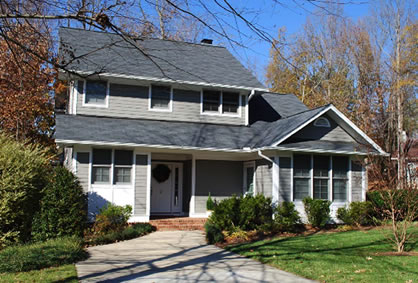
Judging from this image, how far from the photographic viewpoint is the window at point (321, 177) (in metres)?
15.9

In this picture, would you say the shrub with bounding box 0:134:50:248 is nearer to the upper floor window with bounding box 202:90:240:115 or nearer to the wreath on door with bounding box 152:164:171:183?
the wreath on door with bounding box 152:164:171:183

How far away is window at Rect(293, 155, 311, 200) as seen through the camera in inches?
613

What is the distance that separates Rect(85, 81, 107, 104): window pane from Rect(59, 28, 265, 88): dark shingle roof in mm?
585

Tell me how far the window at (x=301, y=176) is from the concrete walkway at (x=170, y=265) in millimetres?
4786

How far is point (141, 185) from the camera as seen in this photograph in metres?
15.2

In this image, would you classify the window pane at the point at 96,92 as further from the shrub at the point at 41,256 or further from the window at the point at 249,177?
the shrub at the point at 41,256

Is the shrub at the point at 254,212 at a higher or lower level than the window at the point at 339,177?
lower

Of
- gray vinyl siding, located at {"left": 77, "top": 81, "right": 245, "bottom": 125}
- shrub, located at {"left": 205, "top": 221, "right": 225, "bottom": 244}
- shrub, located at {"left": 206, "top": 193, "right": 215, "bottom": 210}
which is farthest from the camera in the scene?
gray vinyl siding, located at {"left": 77, "top": 81, "right": 245, "bottom": 125}

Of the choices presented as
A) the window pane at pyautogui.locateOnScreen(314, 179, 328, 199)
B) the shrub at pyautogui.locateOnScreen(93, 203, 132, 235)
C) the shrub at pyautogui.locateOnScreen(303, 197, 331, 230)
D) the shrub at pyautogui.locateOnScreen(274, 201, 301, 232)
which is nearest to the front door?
the shrub at pyautogui.locateOnScreen(93, 203, 132, 235)

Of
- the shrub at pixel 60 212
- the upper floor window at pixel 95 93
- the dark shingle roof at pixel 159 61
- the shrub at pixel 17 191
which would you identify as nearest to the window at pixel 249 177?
the dark shingle roof at pixel 159 61

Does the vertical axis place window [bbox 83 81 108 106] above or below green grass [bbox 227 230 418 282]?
above

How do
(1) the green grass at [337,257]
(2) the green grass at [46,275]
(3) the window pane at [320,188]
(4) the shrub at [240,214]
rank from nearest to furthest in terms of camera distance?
(2) the green grass at [46,275] → (1) the green grass at [337,257] → (4) the shrub at [240,214] → (3) the window pane at [320,188]

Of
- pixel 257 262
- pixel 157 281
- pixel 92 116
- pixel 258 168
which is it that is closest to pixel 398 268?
pixel 257 262

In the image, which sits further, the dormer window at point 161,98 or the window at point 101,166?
the dormer window at point 161,98
